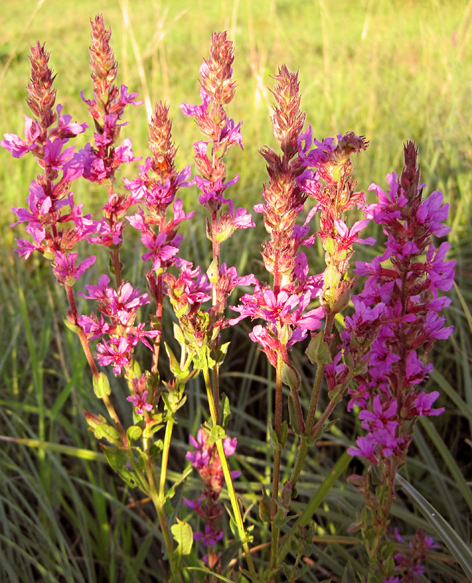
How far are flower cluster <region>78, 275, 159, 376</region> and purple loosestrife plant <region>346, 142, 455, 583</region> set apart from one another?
493mm

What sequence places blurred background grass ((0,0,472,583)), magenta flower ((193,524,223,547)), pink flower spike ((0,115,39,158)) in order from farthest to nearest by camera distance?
1. blurred background grass ((0,0,472,583))
2. magenta flower ((193,524,223,547))
3. pink flower spike ((0,115,39,158))

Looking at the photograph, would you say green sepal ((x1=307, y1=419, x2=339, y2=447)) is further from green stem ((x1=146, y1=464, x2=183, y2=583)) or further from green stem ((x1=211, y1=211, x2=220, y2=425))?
green stem ((x1=146, y1=464, x2=183, y2=583))

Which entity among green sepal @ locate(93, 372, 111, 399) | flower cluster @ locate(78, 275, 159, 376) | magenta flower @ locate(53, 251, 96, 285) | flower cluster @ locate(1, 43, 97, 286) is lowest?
green sepal @ locate(93, 372, 111, 399)

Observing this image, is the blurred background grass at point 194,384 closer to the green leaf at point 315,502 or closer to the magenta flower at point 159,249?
the green leaf at point 315,502

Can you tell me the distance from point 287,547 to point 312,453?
1270 millimetres

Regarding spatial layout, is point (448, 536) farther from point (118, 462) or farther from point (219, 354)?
point (118, 462)

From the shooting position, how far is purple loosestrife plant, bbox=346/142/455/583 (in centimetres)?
103

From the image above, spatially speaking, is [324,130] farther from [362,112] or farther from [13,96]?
[13,96]

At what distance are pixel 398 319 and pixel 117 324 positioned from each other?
0.62 m

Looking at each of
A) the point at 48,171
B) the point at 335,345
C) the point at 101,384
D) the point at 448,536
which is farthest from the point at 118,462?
the point at 448,536

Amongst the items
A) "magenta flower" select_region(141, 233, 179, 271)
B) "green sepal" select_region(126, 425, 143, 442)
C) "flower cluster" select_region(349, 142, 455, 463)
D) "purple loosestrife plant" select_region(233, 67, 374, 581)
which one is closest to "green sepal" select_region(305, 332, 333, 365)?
"purple loosestrife plant" select_region(233, 67, 374, 581)

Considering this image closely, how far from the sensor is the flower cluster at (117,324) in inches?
45.1

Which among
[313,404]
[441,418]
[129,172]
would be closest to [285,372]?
[313,404]

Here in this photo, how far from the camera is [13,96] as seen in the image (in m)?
6.28
